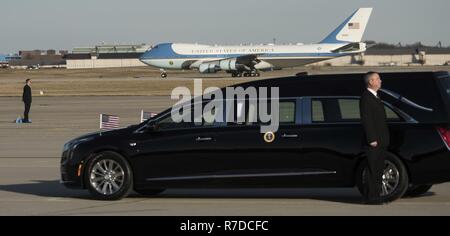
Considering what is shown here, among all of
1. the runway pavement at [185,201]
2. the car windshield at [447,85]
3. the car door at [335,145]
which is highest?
the car windshield at [447,85]

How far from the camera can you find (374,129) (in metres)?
10.2

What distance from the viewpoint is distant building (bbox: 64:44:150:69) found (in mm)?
155250

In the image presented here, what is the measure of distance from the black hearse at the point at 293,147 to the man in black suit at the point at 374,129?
338 millimetres

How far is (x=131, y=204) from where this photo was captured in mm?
11109

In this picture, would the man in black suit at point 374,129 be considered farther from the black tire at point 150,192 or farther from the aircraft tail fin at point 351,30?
the aircraft tail fin at point 351,30

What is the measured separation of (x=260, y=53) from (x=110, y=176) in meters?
63.7

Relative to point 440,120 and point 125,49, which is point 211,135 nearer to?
point 440,120

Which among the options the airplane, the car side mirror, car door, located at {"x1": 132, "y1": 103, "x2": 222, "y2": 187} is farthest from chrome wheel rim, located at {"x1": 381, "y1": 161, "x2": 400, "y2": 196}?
the airplane

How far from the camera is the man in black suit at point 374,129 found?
10.2m

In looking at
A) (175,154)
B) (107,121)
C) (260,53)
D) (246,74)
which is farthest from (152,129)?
(260,53)

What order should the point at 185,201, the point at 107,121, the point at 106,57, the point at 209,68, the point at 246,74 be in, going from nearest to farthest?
the point at 185,201, the point at 107,121, the point at 209,68, the point at 246,74, the point at 106,57

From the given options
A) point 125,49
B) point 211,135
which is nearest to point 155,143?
point 211,135

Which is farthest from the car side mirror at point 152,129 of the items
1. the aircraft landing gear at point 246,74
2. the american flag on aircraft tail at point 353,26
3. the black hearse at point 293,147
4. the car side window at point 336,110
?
the american flag on aircraft tail at point 353,26

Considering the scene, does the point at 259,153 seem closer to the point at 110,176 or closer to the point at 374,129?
the point at 374,129
